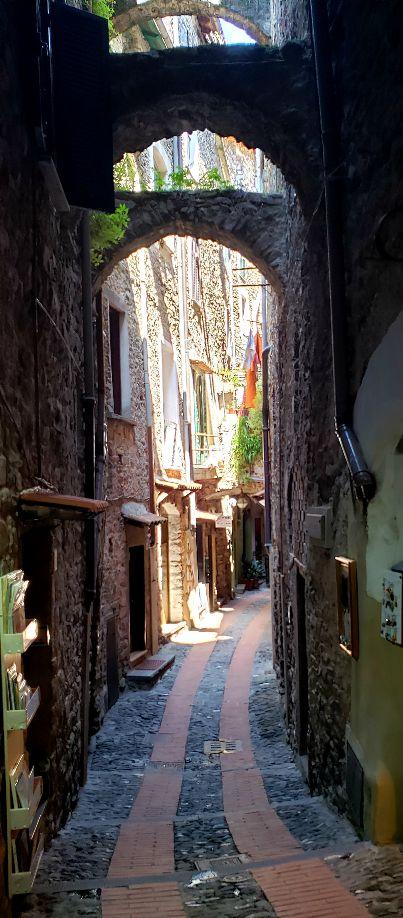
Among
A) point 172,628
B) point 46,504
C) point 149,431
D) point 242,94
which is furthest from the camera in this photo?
point 172,628

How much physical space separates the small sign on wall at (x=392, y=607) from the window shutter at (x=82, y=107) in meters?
3.60

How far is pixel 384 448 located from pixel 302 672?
4.13 metres

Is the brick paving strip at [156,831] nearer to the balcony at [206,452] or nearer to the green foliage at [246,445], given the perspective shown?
the balcony at [206,452]

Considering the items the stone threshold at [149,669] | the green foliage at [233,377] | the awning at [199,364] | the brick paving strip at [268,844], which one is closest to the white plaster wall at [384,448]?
the brick paving strip at [268,844]

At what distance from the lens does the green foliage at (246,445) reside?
70.5ft

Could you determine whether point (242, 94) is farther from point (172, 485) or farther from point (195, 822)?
point (172, 485)

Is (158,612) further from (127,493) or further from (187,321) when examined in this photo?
(187,321)

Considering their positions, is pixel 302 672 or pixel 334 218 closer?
pixel 334 218

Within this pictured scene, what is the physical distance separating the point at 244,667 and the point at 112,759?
5.01 meters

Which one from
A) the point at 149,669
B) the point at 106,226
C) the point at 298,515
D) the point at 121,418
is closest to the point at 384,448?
the point at 298,515

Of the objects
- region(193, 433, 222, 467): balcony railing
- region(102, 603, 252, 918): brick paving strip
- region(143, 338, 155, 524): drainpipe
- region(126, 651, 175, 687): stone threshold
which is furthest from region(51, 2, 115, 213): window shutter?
region(193, 433, 222, 467): balcony railing

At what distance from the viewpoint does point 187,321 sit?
1628 centimetres

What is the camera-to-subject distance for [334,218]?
496cm

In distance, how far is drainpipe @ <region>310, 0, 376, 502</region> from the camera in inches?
189
